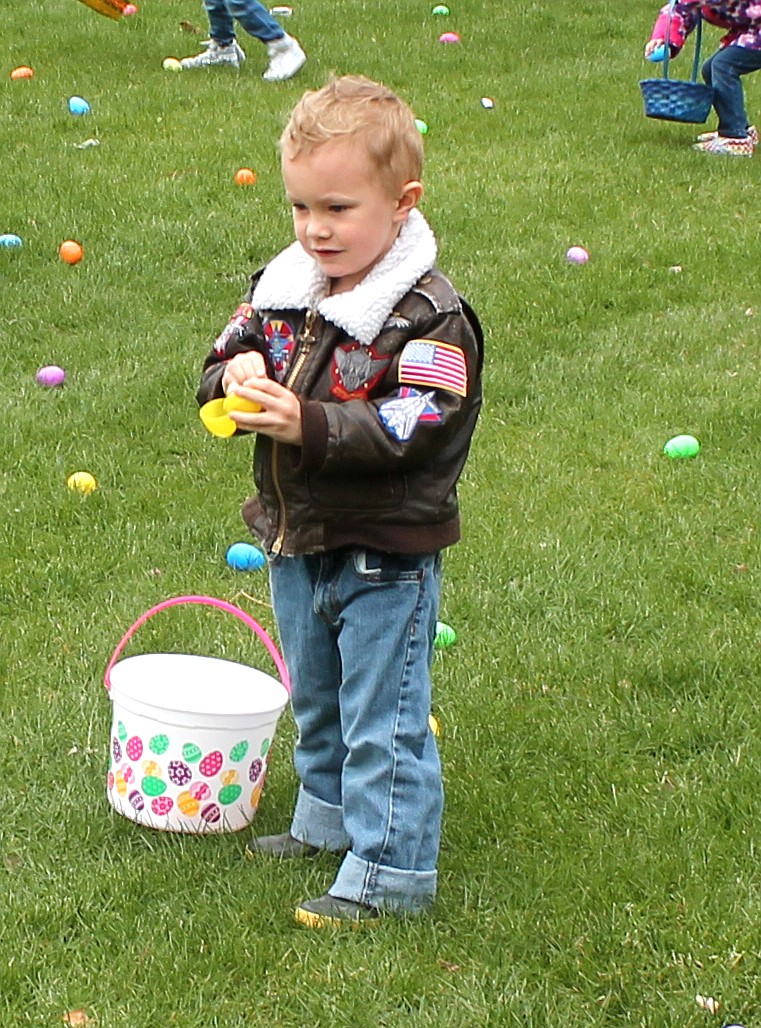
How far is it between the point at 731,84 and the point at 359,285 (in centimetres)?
692

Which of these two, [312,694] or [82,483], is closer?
[312,694]

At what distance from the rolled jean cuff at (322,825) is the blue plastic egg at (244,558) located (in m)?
1.39

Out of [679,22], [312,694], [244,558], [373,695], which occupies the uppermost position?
[679,22]

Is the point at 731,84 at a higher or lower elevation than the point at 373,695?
higher

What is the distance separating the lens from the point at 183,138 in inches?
334

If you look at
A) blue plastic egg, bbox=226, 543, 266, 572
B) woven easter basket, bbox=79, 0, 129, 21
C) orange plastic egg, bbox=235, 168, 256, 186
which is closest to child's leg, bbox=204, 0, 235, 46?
woven easter basket, bbox=79, 0, 129, 21

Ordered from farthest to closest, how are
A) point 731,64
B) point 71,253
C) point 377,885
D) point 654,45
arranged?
1. point 654,45
2. point 731,64
3. point 71,253
4. point 377,885

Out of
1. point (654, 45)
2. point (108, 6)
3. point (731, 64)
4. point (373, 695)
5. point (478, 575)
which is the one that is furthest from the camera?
point (108, 6)

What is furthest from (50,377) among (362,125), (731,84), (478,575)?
(731,84)

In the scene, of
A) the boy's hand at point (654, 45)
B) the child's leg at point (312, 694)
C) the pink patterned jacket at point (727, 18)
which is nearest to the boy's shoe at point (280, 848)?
the child's leg at point (312, 694)

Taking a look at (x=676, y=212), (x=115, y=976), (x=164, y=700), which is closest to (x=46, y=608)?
(x=164, y=700)

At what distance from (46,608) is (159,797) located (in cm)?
119

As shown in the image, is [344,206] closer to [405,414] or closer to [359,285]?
[359,285]

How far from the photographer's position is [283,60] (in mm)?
9859
